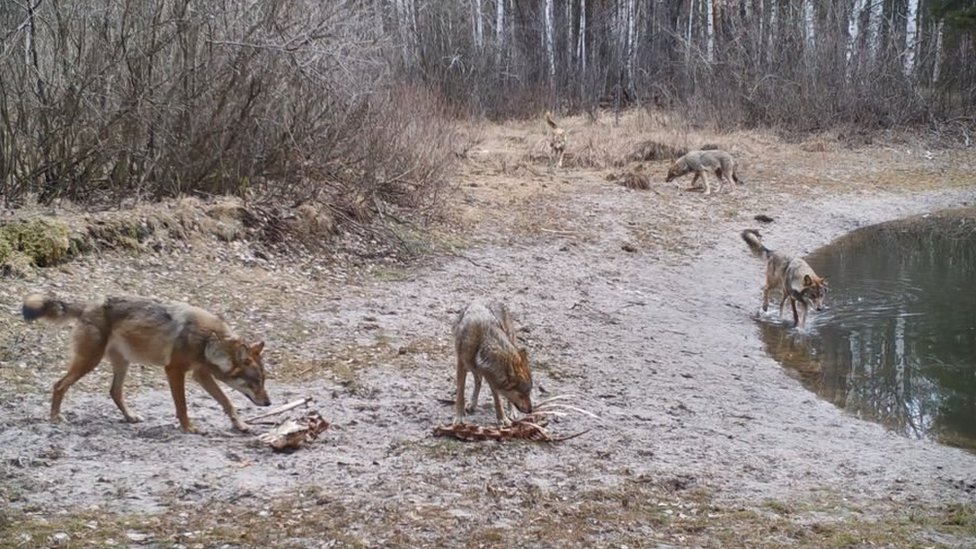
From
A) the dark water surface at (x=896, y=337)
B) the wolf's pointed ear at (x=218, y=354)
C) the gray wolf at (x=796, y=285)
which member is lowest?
the dark water surface at (x=896, y=337)

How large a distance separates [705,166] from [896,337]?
1105 cm

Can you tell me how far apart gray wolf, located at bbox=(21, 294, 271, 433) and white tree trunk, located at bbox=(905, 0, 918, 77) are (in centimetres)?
3088

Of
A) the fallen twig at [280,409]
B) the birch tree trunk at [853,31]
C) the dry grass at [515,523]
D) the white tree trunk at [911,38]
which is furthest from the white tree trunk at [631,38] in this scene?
the dry grass at [515,523]

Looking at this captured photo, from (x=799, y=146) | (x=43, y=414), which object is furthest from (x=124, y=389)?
(x=799, y=146)

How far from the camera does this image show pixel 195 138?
45.2 ft

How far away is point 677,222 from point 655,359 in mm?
9623

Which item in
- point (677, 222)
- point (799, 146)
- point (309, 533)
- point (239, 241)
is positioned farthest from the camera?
point (799, 146)

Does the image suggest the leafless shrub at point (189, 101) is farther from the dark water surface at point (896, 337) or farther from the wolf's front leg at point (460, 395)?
the dark water surface at point (896, 337)

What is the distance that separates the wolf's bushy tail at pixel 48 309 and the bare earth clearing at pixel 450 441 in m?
0.83

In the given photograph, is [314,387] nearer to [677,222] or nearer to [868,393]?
[868,393]

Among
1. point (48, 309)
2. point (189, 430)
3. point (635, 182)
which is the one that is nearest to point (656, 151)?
point (635, 182)

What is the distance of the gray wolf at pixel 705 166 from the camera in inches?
957

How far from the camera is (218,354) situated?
7.74 m

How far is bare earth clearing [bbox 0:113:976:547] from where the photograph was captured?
6.36m
